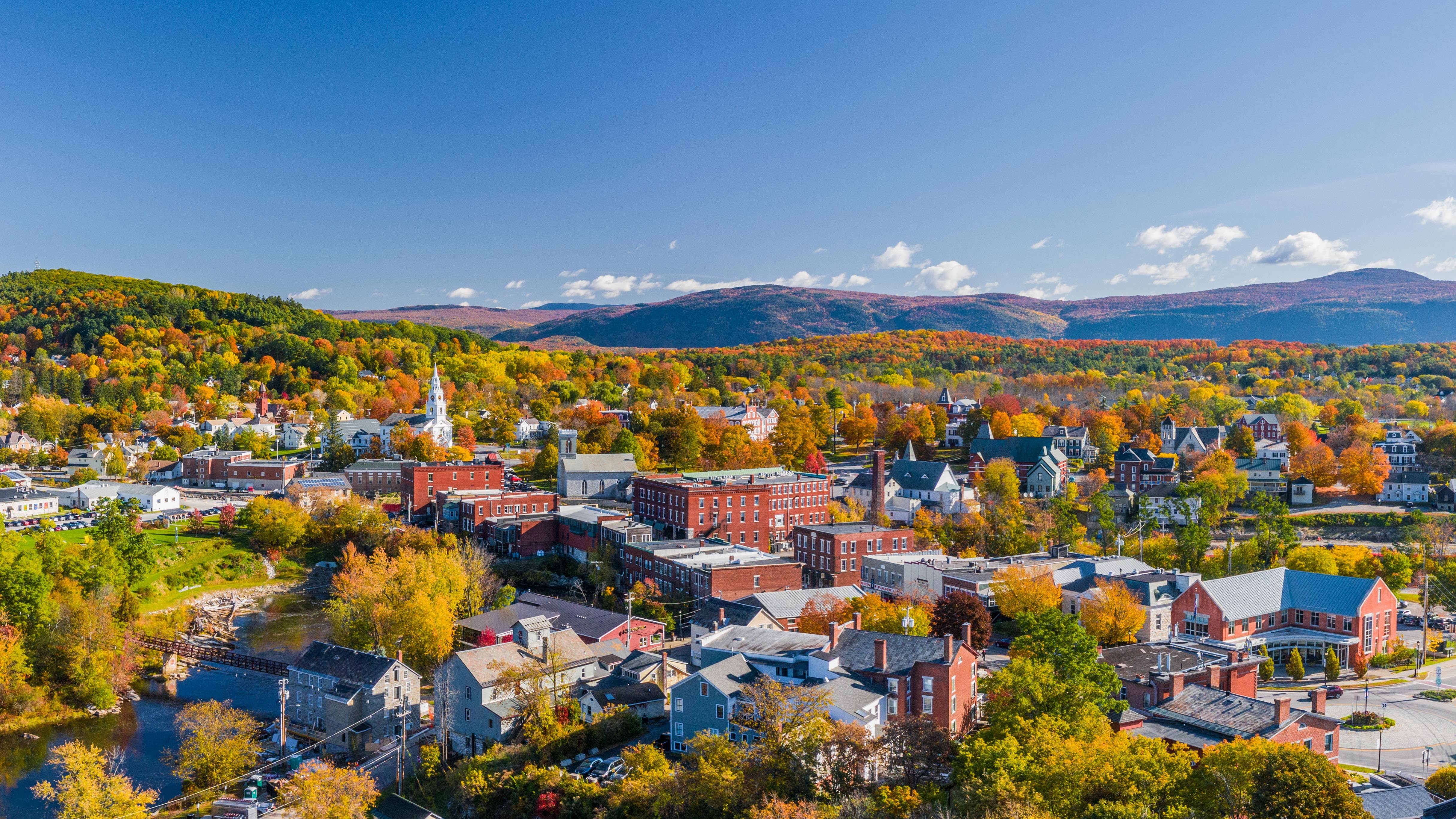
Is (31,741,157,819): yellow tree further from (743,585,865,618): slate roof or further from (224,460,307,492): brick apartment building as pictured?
(224,460,307,492): brick apartment building

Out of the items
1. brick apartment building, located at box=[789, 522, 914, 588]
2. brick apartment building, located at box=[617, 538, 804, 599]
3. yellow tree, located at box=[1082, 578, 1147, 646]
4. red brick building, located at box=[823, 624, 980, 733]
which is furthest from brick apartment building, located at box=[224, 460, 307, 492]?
yellow tree, located at box=[1082, 578, 1147, 646]

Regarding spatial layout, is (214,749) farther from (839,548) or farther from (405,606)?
(839,548)

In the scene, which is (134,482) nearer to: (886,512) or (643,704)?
(886,512)

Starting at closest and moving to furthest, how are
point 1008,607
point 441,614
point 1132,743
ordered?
point 1132,743 < point 441,614 < point 1008,607

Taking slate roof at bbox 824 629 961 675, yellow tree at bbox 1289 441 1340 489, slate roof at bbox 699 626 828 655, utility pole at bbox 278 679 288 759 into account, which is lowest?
utility pole at bbox 278 679 288 759

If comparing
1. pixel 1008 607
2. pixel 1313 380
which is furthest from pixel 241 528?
pixel 1313 380

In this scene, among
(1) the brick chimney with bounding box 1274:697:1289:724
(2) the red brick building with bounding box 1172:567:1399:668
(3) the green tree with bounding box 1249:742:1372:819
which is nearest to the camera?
(3) the green tree with bounding box 1249:742:1372:819
